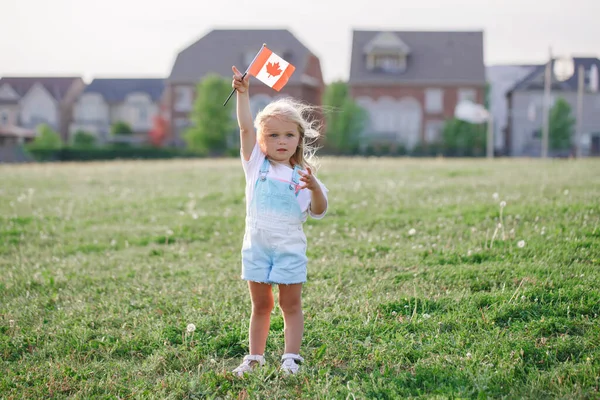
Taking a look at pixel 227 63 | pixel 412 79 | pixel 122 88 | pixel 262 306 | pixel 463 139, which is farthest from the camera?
pixel 122 88

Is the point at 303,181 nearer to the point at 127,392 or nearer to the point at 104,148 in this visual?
the point at 127,392

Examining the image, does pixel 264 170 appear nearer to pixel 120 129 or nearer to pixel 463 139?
pixel 463 139

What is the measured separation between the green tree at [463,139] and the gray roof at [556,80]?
7477 millimetres

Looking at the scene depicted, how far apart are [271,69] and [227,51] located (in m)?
47.1

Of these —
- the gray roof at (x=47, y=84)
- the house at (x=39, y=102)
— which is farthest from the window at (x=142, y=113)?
the gray roof at (x=47, y=84)

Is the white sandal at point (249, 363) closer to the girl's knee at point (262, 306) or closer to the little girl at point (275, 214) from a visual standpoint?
the little girl at point (275, 214)

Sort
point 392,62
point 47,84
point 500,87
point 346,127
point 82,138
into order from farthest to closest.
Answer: point 47,84 → point 500,87 → point 82,138 → point 392,62 → point 346,127

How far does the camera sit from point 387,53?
1874 inches

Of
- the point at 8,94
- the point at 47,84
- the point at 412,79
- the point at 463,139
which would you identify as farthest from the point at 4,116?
the point at 463,139

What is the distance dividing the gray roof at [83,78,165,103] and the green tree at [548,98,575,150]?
34.6 metres

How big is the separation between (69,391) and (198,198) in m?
7.33

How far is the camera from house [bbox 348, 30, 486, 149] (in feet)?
155

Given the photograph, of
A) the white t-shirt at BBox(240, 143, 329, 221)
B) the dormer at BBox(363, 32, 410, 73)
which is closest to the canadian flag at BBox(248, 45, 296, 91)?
the white t-shirt at BBox(240, 143, 329, 221)

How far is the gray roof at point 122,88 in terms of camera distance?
5806 cm
